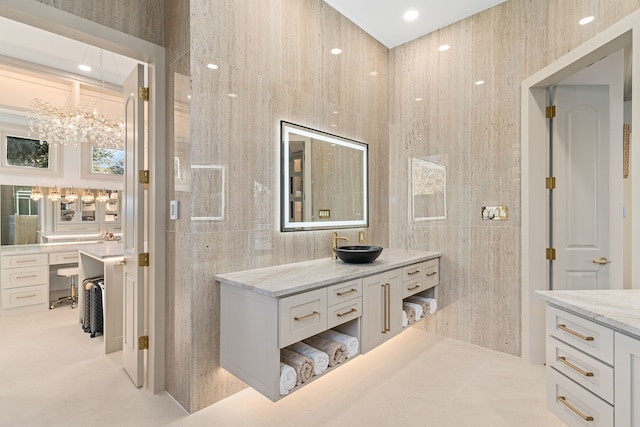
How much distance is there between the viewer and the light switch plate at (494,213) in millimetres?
2840

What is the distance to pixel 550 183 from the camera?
2.69 m

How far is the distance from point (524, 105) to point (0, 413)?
4.56 m

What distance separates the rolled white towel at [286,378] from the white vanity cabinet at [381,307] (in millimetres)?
634

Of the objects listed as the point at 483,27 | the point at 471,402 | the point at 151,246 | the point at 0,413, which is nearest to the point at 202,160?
the point at 151,246

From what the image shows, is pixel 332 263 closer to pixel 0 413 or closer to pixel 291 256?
pixel 291 256

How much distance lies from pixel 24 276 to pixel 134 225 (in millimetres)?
2989

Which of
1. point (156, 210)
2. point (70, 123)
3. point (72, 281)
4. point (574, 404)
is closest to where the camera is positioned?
point (574, 404)

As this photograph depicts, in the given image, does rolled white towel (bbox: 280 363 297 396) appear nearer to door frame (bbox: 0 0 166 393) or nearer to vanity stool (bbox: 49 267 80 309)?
door frame (bbox: 0 0 166 393)

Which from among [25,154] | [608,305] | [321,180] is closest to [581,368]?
[608,305]

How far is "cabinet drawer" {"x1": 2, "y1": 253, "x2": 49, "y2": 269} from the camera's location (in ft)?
12.6

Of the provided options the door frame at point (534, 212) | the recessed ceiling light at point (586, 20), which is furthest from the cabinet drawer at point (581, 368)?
the recessed ceiling light at point (586, 20)

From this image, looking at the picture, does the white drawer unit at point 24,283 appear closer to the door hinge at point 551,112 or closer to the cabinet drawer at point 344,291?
the cabinet drawer at point 344,291

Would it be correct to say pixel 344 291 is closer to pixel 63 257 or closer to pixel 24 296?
pixel 63 257

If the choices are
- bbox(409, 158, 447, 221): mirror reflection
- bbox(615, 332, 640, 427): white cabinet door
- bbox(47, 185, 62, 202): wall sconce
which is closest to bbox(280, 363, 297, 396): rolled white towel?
bbox(615, 332, 640, 427): white cabinet door
